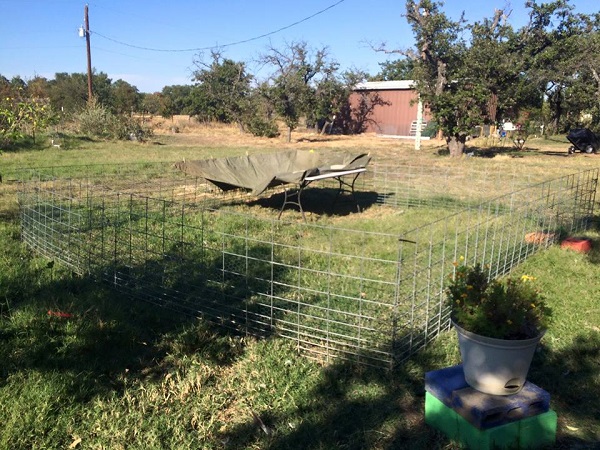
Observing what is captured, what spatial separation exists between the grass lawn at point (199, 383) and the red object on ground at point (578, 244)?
1501 millimetres

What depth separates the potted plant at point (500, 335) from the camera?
2.45m

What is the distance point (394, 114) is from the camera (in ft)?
97.3

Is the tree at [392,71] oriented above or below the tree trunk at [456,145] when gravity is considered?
above

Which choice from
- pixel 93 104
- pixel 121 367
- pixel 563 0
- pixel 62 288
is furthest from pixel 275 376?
pixel 93 104

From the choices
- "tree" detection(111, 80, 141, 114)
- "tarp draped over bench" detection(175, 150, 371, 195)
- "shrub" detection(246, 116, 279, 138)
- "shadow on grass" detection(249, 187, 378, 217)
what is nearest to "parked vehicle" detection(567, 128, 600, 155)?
"shadow on grass" detection(249, 187, 378, 217)

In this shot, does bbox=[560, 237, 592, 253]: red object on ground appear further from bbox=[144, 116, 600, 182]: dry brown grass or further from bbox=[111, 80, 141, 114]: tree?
bbox=[111, 80, 141, 114]: tree

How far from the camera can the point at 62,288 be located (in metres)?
4.32

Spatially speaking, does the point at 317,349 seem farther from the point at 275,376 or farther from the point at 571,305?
the point at 571,305

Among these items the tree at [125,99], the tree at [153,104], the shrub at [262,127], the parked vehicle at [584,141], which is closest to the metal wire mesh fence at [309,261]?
the parked vehicle at [584,141]

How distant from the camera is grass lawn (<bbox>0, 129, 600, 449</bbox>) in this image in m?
2.58

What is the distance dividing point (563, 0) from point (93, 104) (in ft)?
62.3

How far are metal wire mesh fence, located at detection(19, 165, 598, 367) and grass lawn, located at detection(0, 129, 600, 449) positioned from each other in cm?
21

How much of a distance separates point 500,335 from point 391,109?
2858 cm

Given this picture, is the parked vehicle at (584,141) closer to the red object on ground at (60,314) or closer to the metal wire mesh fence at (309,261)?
the metal wire mesh fence at (309,261)
